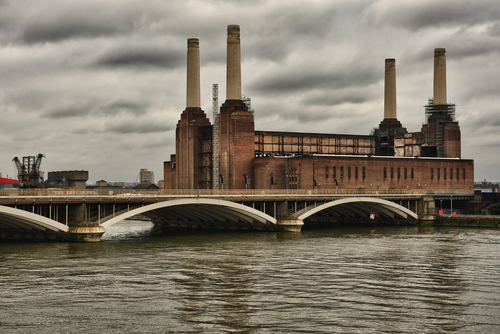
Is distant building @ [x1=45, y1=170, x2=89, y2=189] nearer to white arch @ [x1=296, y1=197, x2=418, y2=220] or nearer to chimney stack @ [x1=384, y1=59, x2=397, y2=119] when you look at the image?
chimney stack @ [x1=384, y1=59, x2=397, y2=119]

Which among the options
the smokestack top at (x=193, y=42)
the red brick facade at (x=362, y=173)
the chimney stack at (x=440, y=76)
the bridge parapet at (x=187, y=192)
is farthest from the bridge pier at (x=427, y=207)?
the smokestack top at (x=193, y=42)

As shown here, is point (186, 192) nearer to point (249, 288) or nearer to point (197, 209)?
point (197, 209)

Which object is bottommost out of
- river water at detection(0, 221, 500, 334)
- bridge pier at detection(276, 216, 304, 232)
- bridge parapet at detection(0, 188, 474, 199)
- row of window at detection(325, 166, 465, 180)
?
river water at detection(0, 221, 500, 334)

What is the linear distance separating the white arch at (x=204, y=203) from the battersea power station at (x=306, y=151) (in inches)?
1143

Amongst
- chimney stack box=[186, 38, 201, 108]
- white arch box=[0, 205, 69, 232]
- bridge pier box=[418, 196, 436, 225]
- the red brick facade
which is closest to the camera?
white arch box=[0, 205, 69, 232]

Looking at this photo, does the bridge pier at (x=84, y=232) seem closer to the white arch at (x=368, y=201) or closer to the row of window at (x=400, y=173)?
the white arch at (x=368, y=201)

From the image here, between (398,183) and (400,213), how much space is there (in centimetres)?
2357

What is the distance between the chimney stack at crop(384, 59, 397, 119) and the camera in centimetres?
15262

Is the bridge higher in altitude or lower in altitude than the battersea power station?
lower

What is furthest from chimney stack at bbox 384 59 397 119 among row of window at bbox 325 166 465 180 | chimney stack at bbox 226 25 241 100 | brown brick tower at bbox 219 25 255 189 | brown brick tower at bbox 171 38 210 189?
brown brick tower at bbox 171 38 210 189

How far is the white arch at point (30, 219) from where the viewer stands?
6399 centimetres

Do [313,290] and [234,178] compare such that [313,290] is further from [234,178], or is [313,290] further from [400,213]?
[234,178]

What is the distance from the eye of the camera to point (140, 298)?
39.8 meters

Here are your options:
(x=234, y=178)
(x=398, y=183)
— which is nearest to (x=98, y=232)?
(x=234, y=178)
